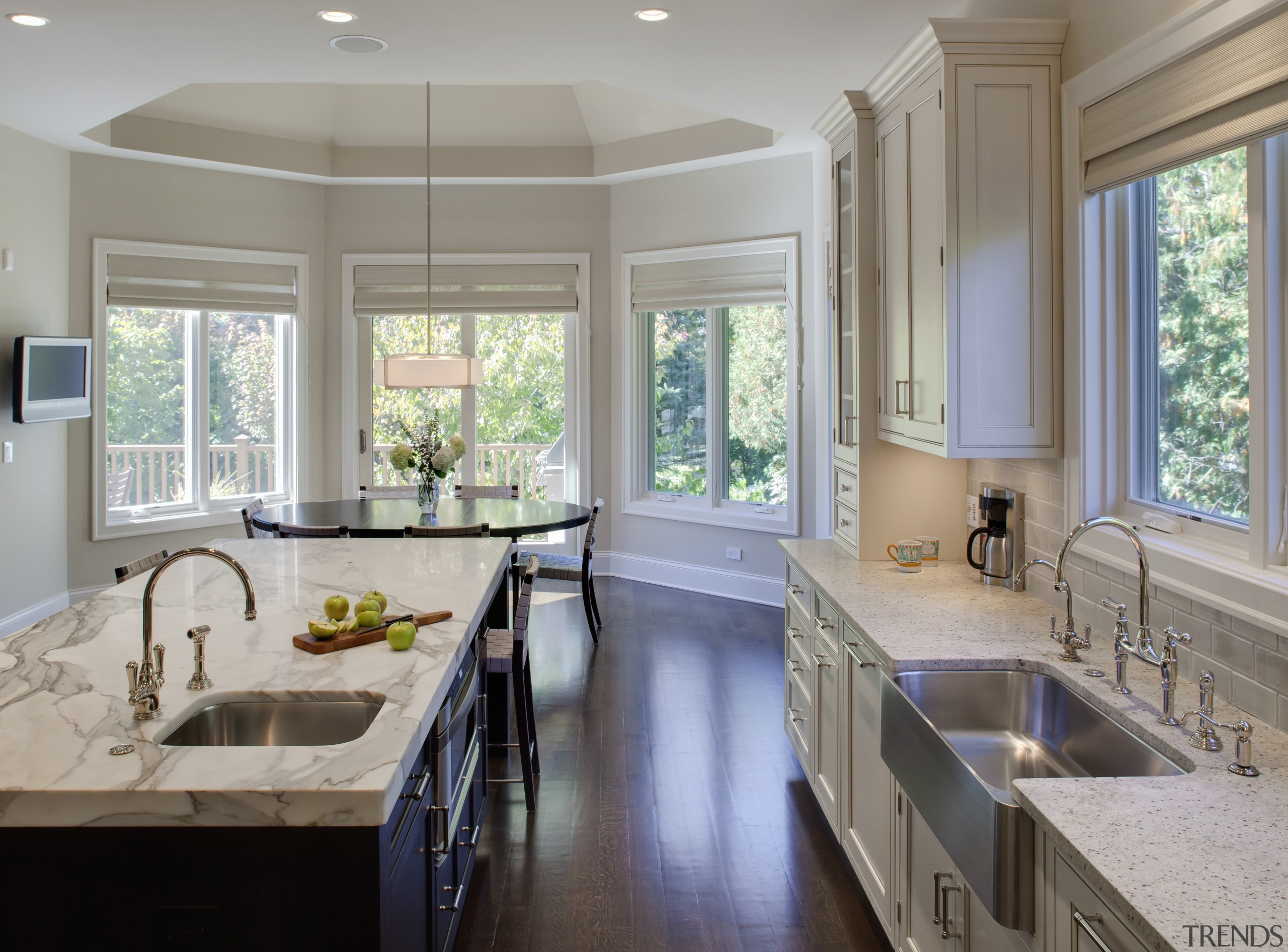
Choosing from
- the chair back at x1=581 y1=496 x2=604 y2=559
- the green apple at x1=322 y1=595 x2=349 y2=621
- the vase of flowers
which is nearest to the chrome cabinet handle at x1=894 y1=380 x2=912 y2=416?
the green apple at x1=322 y1=595 x2=349 y2=621

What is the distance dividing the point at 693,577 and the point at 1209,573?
5.00m

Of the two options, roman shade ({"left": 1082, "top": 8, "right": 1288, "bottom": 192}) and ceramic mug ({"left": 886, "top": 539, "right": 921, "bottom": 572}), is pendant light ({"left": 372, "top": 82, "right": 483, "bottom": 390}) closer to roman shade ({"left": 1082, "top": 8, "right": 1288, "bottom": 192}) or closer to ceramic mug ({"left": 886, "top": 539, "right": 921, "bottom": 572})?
ceramic mug ({"left": 886, "top": 539, "right": 921, "bottom": 572})

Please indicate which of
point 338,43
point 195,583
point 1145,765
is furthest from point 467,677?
point 338,43

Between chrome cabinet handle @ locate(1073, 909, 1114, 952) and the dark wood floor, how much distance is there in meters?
1.28

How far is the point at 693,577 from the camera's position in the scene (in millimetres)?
6910

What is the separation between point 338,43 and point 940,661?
3503 mm

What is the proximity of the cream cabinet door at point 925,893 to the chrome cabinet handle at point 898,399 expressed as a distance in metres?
1.35

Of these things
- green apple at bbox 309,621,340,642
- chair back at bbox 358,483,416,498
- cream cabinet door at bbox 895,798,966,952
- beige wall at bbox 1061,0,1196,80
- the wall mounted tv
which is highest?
beige wall at bbox 1061,0,1196,80

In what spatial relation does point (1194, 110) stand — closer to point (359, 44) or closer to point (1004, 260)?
point (1004, 260)

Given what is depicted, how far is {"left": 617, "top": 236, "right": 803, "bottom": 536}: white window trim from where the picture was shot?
6.22 m

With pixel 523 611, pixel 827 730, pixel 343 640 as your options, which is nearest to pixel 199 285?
pixel 523 611

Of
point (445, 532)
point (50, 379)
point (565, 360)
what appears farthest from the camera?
point (565, 360)

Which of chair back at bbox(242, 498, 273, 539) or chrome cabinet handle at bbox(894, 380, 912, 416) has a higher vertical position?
chrome cabinet handle at bbox(894, 380, 912, 416)

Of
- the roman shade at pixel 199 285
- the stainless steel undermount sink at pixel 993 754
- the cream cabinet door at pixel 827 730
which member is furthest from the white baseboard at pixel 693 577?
the stainless steel undermount sink at pixel 993 754
